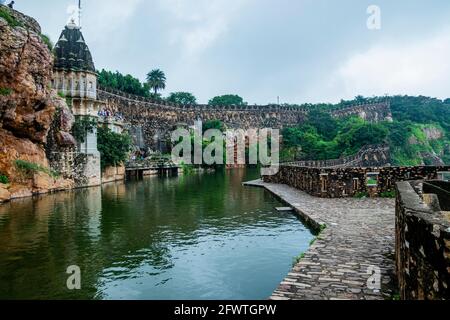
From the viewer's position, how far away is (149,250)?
12641mm

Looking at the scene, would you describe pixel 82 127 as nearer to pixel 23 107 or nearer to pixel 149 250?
A: pixel 23 107

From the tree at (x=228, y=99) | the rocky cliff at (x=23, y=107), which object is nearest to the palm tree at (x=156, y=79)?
the tree at (x=228, y=99)

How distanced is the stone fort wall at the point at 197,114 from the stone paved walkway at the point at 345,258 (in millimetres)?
52668

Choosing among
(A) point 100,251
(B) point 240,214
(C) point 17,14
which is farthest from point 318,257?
(C) point 17,14

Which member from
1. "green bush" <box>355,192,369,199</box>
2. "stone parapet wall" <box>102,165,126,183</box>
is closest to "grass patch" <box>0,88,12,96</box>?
"stone parapet wall" <box>102,165,126,183</box>

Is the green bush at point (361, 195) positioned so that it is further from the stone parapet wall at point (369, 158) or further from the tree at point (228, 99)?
the tree at point (228, 99)

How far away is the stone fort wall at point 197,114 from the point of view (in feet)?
225

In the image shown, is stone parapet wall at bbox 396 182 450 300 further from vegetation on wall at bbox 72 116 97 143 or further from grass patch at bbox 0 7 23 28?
vegetation on wall at bbox 72 116 97 143

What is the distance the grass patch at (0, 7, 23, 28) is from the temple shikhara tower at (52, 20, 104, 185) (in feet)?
38.8

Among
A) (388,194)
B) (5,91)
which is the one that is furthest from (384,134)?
(5,91)

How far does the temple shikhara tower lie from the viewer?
123 ft

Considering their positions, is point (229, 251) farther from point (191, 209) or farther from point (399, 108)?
point (399, 108)
